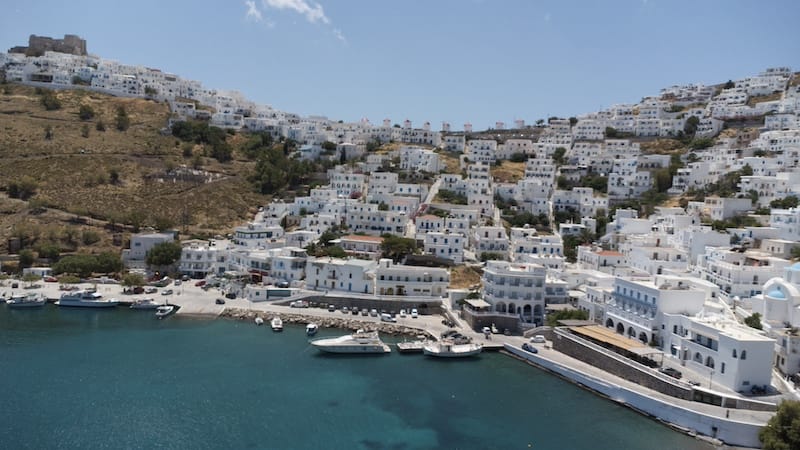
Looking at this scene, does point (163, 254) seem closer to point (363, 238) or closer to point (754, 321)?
point (363, 238)

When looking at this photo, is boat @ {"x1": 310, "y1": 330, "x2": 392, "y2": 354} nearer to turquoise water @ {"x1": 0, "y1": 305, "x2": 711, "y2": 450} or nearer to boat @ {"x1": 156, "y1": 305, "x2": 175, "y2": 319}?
turquoise water @ {"x1": 0, "y1": 305, "x2": 711, "y2": 450}

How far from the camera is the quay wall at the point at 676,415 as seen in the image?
21859 mm

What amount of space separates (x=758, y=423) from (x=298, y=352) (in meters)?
20.9

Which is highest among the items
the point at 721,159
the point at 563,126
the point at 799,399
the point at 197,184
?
the point at 563,126

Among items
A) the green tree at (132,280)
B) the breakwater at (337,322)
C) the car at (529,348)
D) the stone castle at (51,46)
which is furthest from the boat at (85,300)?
the stone castle at (51,46)

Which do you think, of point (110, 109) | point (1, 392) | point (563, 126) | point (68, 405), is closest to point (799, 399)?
point (68, 405)

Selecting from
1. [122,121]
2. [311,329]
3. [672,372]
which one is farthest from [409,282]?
[122,121]

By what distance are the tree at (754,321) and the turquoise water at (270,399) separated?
329 inches

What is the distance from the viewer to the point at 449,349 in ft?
103

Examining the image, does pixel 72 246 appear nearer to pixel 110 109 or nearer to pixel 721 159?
pixel 110 109

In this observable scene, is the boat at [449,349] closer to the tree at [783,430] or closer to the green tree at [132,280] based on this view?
the tree at [783,430]

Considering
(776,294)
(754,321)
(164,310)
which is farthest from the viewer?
(164,310)

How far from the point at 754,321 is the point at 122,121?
64978 millimetres

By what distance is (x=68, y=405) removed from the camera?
23.4 metres
